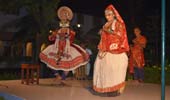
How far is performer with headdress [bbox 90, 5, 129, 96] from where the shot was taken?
37.1 feet

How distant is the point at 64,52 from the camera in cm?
1402

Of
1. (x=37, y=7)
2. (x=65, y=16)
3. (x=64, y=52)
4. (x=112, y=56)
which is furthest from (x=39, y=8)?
(x=112, y=56)

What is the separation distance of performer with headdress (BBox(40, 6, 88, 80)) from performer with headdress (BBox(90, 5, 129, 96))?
2.48m

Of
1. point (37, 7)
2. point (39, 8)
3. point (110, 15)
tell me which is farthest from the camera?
point (39, 8)

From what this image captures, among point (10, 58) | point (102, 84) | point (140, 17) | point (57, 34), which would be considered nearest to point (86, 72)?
point (57, 34)

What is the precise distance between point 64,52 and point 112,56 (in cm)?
294

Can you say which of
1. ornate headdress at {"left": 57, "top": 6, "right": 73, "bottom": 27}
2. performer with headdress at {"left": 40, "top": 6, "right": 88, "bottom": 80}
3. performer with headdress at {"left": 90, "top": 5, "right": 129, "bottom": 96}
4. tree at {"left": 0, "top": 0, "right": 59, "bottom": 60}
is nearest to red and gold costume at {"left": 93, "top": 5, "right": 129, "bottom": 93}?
performer with headdress at {"left": 90, "top": 5, "right": 129, "bottom": 96}

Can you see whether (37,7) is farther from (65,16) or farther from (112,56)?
(112,56)

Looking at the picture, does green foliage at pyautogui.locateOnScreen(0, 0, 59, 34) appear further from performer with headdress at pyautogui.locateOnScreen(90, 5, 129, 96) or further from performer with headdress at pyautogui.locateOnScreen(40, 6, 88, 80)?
performer with headdress at pyautogui.locateOnScreen(90, 5, 129, 96)

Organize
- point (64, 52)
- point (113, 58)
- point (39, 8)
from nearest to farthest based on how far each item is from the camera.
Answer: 1. point (113, 58)
2. point (64, 52)
3. point (39, 8)

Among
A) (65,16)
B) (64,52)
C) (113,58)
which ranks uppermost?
(65,16)

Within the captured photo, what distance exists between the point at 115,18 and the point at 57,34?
315 centimetres

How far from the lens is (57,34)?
560 inches

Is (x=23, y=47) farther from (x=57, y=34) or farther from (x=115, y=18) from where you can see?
(x=115, y=18)
